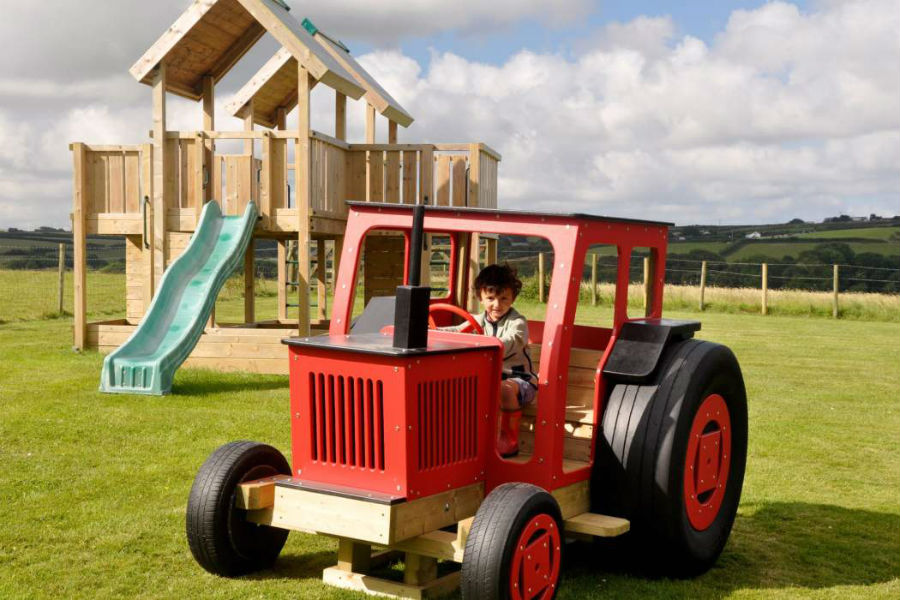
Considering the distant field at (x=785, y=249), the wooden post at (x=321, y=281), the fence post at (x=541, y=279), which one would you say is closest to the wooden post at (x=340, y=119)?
the wooden post at (x=321, y=281)

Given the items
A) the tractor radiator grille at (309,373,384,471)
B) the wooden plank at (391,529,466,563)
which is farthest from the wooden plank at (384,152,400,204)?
the wooden plank at (391,529,466,563)

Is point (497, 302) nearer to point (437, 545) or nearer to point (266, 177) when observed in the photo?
point (437, 545)

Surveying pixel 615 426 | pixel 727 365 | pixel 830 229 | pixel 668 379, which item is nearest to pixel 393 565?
pixel 615 426

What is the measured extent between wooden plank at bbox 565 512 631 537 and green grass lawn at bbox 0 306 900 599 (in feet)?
1.18

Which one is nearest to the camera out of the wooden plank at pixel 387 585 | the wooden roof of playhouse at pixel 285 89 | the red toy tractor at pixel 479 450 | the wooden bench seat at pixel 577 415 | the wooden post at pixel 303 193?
the red toy tractor at pixel 479 450

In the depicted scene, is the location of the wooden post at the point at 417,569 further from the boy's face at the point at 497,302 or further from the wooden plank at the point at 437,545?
the boy's face at the point at 497,302

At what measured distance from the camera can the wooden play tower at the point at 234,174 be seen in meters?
14.3

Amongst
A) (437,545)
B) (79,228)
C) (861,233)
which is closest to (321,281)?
(79,228)

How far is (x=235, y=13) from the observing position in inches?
603

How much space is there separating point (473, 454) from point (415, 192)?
35.3 ft

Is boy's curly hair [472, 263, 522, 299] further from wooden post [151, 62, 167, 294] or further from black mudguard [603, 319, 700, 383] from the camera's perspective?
wooden post [151, 62, 167, 294]

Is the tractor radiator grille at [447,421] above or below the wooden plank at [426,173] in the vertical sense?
below

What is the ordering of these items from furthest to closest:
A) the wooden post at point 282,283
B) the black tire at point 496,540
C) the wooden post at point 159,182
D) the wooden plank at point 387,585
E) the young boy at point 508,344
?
1. the wooden post at point 282,283
2. the wooden post at point 159,182
3. the young boy at point 508,344
4. the wooden plank at point 387,585
5. the black tire at point 496,540

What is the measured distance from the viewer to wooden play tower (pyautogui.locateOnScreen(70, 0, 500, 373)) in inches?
563
